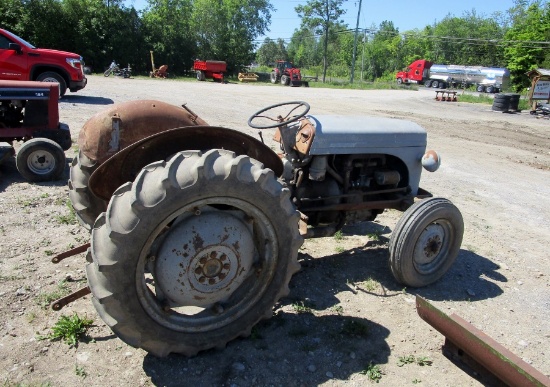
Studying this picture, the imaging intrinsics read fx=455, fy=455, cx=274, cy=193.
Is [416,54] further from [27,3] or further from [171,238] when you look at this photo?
[171,238]

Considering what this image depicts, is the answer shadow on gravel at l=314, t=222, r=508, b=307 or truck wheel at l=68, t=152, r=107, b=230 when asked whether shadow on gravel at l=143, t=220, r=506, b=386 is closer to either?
shadow on gravel at l=314, t=222, r=508, b=307

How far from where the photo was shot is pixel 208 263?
109 inches

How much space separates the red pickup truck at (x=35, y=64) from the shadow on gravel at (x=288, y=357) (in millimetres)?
12737

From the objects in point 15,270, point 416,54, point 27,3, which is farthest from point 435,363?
point 416,54

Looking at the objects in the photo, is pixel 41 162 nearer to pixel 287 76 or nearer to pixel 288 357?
pixel 288 357

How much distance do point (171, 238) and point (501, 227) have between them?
4.73m

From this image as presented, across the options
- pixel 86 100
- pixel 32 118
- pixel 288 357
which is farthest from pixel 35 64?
pixel 288 357

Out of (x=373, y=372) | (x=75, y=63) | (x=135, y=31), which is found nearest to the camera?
(x=373, y=372)

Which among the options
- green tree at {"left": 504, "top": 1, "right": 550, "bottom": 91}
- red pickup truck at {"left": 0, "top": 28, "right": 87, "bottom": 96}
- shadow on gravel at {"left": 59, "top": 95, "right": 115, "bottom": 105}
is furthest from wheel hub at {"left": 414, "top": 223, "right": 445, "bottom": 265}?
green tree at {"left": 504, "top": 1, "right": 550, "bottom": 91}

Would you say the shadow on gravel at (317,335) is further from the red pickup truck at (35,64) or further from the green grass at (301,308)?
the red pickup truck at (35,64)

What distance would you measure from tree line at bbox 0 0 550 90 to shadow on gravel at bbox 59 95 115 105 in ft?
54.4

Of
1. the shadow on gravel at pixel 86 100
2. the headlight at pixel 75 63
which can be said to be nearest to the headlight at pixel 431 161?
the shadow on gravel at pixel 86 100

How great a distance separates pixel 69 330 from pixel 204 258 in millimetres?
1089

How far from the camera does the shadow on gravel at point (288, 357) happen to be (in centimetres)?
275
